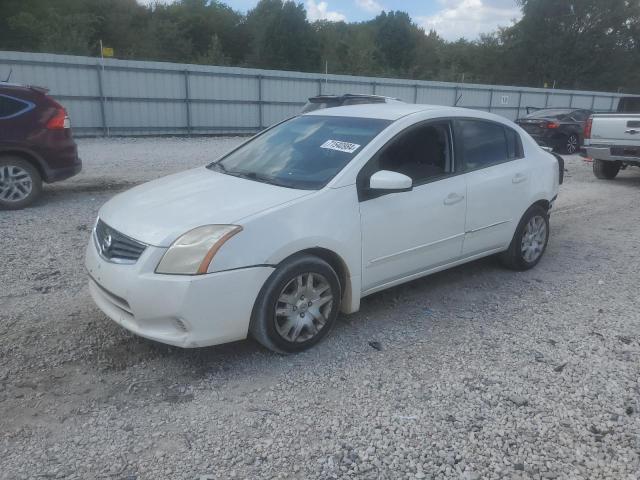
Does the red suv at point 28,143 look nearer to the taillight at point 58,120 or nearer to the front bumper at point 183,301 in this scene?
the taillight at point 58,120

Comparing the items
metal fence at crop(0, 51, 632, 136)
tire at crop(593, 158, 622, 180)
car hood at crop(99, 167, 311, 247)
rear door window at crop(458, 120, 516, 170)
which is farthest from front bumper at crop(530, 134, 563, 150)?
car hood at crop(99, 167, 311, 247)

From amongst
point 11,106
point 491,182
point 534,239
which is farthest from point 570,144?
point 11,106

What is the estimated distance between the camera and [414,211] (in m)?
4.12

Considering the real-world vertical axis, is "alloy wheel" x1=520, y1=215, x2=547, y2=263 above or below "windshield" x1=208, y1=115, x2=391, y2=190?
below

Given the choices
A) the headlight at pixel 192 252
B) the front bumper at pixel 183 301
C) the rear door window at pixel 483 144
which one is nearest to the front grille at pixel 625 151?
the rear door window at pixel 483 144

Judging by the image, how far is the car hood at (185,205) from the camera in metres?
3.32

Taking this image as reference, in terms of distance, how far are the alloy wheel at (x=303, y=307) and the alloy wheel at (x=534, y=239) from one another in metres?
2.59

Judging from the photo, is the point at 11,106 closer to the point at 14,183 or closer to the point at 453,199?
the point at 14,183

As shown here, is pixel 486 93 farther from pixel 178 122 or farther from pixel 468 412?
pixel 468 412

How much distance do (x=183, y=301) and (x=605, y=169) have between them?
37.9 feet

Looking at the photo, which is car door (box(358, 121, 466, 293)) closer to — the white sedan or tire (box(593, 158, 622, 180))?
the white sedan

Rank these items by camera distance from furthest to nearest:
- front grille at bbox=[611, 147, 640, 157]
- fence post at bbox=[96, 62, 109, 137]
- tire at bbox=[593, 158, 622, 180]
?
1. fence post at bbox=[96, 62, 109, 137]
2. tire at bbox=[593, 158, 622, 180]
3. front grille at bbox=[611, 147, 640, 157]

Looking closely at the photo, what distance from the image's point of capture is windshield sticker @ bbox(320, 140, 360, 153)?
4028 mm

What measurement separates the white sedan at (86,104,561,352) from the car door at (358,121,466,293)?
1 centimetres
